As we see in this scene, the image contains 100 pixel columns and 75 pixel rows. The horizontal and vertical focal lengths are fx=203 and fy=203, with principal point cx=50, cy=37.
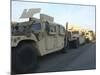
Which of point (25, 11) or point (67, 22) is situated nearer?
point (25, 11)

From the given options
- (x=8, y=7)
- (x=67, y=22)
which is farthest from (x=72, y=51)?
(x=8, y=7)

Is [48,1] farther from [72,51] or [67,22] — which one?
[72,51]

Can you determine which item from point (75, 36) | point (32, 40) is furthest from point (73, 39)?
point (32, 40)

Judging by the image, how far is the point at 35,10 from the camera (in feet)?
9.00

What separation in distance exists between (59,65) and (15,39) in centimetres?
72

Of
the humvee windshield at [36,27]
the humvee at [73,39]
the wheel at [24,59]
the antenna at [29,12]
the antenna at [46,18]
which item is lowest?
the wheel at [24,59]

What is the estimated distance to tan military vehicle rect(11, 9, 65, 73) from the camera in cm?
266

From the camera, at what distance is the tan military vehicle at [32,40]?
266 cm

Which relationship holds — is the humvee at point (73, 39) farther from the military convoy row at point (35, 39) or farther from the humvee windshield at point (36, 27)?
the humvee windshield at point (36, 27)

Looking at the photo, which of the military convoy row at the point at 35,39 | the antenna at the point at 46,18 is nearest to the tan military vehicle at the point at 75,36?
the military convoy row at the point at 35,39

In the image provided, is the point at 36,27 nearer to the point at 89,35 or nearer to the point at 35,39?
the point at 35,39

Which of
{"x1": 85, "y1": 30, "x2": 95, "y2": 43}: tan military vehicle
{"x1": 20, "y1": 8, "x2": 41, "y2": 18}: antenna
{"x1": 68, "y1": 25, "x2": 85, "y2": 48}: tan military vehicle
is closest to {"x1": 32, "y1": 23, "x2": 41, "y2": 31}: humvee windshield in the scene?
{"x1": 20, "y1": 8, "x2": 41, "y2": 18}: antenna

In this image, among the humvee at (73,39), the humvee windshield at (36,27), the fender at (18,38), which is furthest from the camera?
the humvee at (73,39)

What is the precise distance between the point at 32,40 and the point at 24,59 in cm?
27
